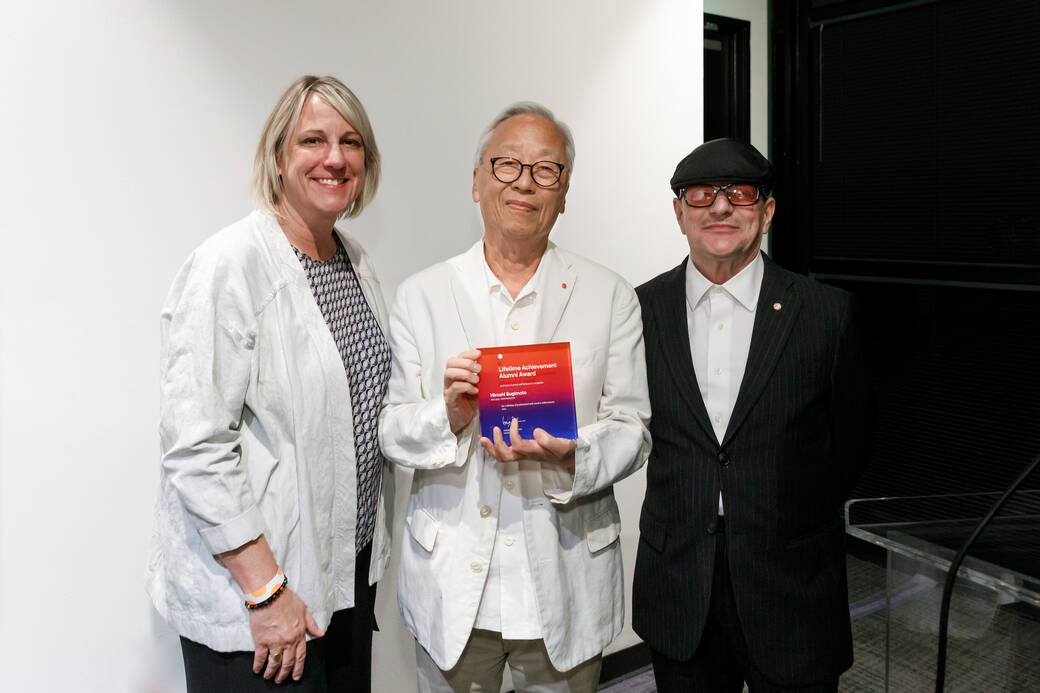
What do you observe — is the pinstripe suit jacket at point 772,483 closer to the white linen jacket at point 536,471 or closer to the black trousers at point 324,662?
the white linen jacket at point 536,471

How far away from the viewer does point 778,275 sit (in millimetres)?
1788

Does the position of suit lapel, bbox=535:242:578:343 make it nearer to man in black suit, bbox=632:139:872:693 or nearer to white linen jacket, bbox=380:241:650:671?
white linen jacket, bbox=380:241:650:671

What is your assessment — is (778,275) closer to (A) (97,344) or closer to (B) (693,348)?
(B) (693,348)

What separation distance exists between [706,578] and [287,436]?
0.95 metres

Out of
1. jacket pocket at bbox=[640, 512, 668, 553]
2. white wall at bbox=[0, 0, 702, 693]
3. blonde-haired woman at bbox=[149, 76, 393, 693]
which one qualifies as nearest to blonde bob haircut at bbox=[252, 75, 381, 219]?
blonde-haired woman at bbox=[149, 76, 393, 693]

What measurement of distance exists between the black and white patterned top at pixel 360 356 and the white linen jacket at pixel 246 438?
0.06 meters

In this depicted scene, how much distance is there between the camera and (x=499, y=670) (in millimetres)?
1745

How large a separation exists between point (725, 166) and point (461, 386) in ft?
2.61

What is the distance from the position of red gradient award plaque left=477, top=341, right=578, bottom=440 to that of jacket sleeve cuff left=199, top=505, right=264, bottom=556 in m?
0.47

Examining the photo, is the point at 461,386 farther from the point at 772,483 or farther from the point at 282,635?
the point at 772,483

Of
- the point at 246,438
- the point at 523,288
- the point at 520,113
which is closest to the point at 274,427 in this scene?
the point at 246,438

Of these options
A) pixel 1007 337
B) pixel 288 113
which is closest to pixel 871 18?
pixel 1007 337

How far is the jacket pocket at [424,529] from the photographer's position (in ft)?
5.44

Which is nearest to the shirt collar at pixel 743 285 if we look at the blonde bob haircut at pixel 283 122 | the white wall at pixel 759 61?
the blonde bob haircut at pixel 283 122
